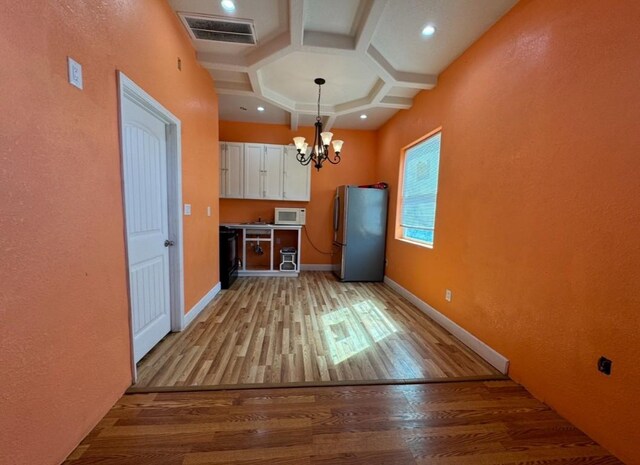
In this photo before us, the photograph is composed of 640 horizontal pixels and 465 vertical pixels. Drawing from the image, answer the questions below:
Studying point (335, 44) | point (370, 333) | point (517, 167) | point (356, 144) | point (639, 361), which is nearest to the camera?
point (639, 361)

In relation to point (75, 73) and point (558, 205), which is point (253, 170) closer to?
point (75, 73)

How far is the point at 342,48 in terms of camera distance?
2393 millimetres

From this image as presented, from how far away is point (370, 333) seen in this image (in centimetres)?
254

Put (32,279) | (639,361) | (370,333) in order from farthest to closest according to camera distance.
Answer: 1. (370,333)
2. (639,361)
3. (32,279)

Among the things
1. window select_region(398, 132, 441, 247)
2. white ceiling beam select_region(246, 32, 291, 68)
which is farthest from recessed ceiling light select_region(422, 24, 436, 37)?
white ceiling beam select_region(246, 32, 291, 68)

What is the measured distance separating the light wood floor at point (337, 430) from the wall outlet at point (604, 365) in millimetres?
395

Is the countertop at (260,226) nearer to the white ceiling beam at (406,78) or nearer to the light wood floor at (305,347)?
the light wood floor at (305,347)

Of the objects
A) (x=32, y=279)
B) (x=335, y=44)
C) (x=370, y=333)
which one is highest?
(x=335, y=44)

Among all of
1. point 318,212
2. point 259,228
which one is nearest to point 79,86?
point 259,228

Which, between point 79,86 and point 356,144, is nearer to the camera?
point 79,86

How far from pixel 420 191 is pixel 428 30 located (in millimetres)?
1794

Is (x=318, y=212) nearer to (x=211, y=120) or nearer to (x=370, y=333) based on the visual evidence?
(x=211, y=120)

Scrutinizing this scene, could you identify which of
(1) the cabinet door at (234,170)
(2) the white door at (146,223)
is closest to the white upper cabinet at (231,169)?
(1) the cabinet door at (234,170)

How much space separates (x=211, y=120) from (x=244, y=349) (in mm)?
2689
